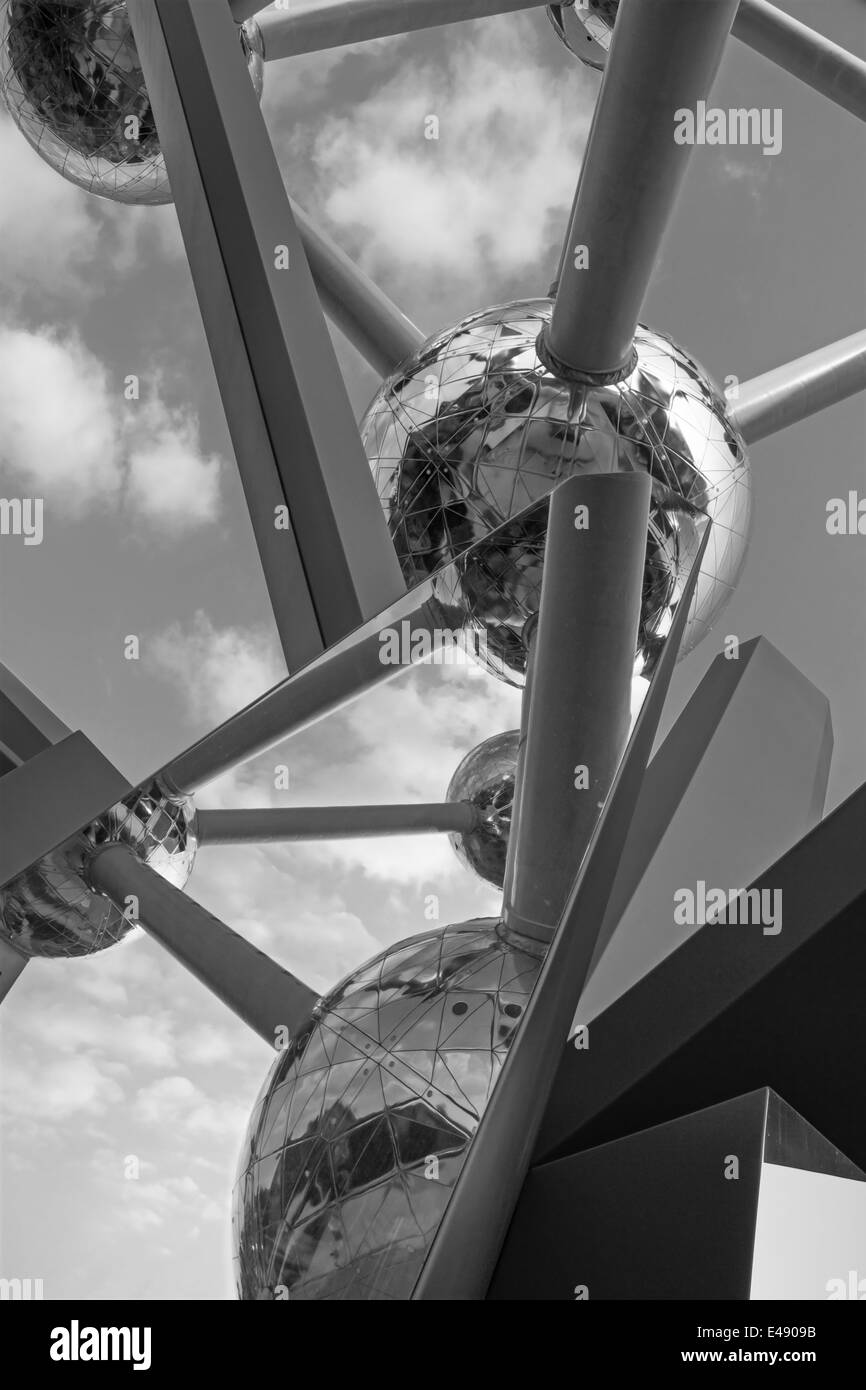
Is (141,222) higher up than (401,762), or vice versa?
(141,222)

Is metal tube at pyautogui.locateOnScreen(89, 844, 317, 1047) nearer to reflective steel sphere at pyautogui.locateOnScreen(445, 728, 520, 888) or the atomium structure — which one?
the atomium structure

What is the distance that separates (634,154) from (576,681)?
1054 millimetres

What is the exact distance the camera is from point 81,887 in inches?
67.7

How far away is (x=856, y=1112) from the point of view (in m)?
0.89

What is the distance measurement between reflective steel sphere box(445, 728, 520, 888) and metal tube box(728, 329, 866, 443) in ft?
6.01

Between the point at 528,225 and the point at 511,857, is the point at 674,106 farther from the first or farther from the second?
the point at 528,225

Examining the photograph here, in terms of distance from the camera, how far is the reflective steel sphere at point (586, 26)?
370 centimetres

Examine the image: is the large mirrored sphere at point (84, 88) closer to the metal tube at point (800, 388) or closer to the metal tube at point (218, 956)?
the metal tube at point (800, 388)

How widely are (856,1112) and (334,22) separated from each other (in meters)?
3.44

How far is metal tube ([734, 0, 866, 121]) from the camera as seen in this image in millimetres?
3826

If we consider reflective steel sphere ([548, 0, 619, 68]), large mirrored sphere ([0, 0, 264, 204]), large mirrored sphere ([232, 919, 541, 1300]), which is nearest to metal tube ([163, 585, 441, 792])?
large mirrored sphere ([232, 919, 541, 1300])
